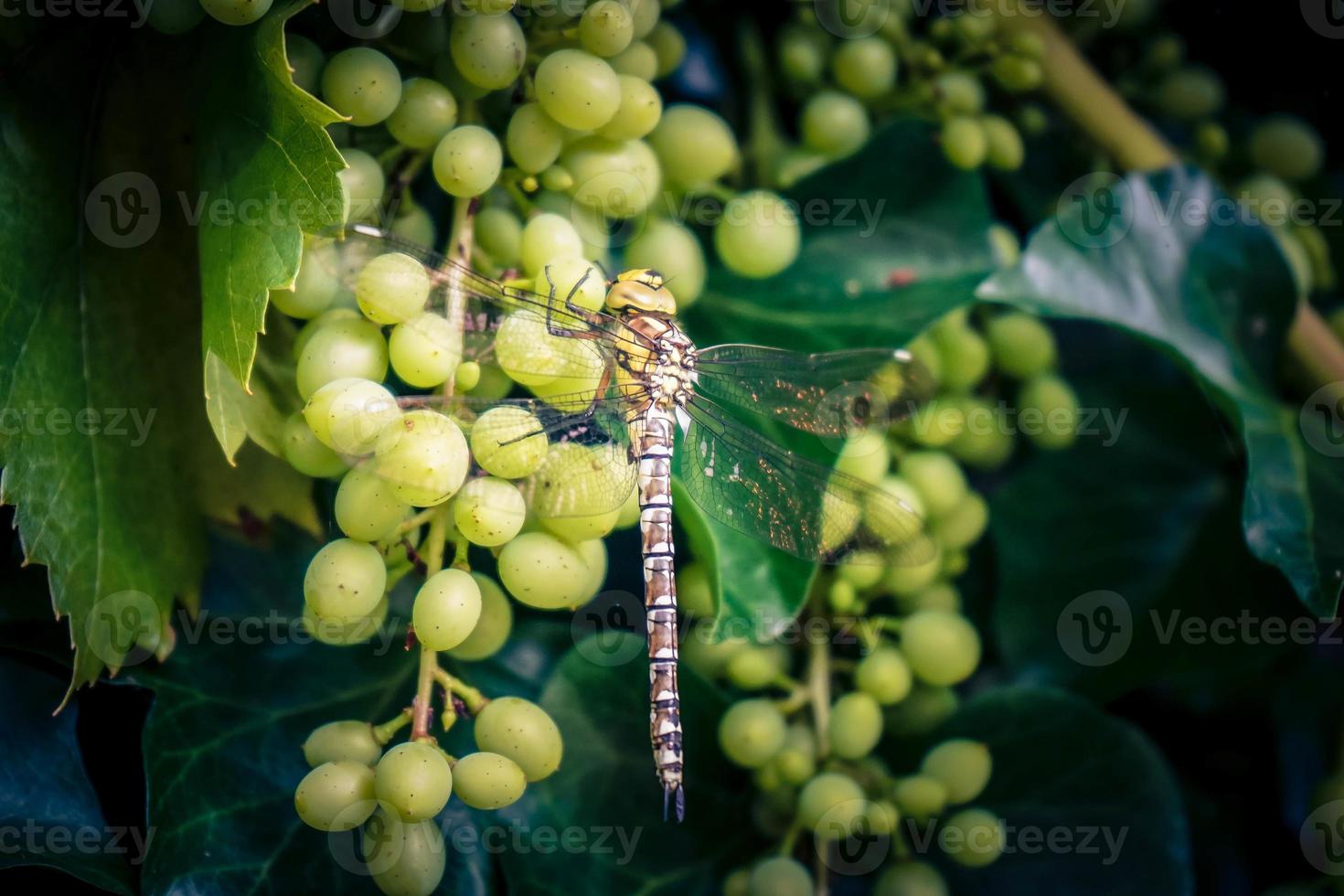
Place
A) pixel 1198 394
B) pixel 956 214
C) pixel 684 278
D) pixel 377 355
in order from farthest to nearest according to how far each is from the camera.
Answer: pixel 1198 394
pixel 956 214
pixel 684 278
pixel 377 355

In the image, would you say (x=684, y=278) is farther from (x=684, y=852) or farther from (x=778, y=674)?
(x=684, y=852)

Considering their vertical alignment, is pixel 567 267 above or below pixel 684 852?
above

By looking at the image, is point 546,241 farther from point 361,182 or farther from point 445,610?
point 445,610

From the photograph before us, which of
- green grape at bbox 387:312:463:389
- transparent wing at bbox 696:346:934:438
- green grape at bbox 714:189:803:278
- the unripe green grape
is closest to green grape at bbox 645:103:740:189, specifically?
green grape at bbox 714:189:803:278

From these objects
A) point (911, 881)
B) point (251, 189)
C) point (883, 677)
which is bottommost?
point (911, 881)

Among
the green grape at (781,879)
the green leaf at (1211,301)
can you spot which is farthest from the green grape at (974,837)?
the green leaf at (1211,301)

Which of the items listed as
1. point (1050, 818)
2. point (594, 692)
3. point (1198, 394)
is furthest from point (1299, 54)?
point (594, 692)

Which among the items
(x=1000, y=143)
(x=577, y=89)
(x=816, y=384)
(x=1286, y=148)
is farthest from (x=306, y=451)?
(x=1286, y=148)
